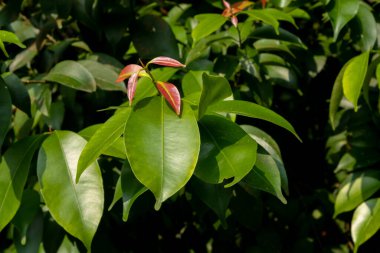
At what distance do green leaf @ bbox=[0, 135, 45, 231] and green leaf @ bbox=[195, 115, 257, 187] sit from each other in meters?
0.42

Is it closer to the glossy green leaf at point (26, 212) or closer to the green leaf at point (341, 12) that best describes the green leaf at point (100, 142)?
the glossy green leaf at point (26, 212)

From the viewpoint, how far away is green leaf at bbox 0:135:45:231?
3.76 ft

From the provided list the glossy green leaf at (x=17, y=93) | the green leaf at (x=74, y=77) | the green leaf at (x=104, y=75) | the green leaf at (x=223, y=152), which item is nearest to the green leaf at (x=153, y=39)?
the green leaf at (x=104, y=75)

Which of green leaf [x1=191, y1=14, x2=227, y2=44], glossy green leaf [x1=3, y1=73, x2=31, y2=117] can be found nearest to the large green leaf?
glossy green leaf [x1=3, y1=73, x2=31, y2=117]

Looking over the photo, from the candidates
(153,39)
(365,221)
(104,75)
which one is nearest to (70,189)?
(104,75)

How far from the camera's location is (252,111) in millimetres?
1014

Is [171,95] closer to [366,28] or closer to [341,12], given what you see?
[341,12]

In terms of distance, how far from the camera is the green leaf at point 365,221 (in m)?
1.47

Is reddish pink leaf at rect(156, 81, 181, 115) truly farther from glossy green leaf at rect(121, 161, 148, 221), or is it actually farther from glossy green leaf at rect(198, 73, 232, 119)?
glossy green leaf at rect(121, 161, 148, 221)

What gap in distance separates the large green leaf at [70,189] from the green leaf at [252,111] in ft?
1.00

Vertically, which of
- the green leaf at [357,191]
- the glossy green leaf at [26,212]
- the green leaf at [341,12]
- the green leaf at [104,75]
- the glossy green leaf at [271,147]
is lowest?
the green leaf at [357,191]

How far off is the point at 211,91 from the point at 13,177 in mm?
508

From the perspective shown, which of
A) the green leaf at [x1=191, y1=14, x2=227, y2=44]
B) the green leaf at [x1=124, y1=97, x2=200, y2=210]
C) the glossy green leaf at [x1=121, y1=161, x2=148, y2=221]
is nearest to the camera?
the green leaf at [x1=124, y1=97, x2=200, y2=210]

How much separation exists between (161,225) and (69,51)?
2.41ft
